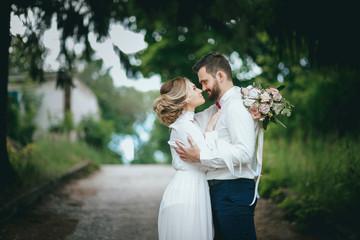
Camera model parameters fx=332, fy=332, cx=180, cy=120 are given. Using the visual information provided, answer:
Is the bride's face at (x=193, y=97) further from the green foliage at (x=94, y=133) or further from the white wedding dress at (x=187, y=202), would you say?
the green foliage at (x=94, y=133)

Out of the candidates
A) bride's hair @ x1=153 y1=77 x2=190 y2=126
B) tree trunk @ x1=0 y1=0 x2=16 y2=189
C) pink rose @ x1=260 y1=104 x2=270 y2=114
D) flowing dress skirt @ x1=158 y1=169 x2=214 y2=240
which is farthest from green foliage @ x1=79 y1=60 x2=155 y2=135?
pink rose @ x1=260 y1=104 x2=270 y2=114

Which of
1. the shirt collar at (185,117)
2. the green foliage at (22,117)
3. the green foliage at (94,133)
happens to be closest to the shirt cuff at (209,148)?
the shirt collar at (185,117)

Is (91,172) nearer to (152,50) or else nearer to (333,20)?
(152,50)

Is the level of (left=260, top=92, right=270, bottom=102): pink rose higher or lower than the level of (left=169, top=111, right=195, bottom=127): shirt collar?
higher

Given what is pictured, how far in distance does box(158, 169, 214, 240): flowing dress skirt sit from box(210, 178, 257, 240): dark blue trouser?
0.37 feet

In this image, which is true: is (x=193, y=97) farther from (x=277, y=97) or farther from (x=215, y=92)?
(x=277, y=97)

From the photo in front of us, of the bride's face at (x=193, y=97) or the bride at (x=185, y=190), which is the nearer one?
the bride at (x=185, y=190)

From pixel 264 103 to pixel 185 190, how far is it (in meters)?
0.99

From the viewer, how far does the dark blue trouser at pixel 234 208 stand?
2668 millimetres

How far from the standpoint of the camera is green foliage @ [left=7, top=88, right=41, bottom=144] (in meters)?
13.9

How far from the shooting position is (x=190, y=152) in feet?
9.14

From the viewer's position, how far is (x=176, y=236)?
275 centimetres

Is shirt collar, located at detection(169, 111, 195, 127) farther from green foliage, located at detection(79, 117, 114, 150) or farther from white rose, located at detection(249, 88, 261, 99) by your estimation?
green foliage, located at detection(79, 117, 114, 150)

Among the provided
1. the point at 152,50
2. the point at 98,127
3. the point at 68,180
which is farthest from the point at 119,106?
the point at 68,180
